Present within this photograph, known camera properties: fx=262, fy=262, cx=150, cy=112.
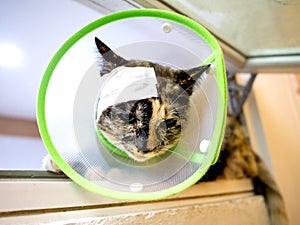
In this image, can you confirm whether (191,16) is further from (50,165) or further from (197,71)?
(50,165)

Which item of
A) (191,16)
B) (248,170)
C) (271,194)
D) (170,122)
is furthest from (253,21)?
(271,194)

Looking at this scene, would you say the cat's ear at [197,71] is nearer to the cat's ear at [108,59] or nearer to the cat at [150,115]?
the cat at [150,115]

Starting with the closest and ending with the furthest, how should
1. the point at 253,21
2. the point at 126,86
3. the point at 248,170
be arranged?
the point at 126,86
the point at 253,21
the point at 248,170

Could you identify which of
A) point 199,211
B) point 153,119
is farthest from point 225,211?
point 153,119

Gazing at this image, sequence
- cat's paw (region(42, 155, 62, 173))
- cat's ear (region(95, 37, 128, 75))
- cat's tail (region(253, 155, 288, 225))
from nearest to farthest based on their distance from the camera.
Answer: cat's ear (region(95, 37, 128, 75))
cat's paw (region(42, 155, 62, 173))
cat's tail (region(253, 155, 288, 225))

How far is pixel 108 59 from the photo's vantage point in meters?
0.59

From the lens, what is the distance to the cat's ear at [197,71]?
575mm

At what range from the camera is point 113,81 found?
0.60 metres

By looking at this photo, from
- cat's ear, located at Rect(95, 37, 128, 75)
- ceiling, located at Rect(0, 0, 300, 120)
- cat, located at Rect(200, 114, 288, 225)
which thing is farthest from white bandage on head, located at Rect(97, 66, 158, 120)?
cat, located at Rect(200, 114, 288, 225)

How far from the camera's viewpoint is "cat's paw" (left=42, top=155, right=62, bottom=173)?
0.67m

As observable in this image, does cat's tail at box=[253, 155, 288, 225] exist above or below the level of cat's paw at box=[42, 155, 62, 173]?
below

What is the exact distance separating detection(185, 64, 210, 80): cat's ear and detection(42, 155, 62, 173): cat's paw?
407 mm

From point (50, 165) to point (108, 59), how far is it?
1.05 ft

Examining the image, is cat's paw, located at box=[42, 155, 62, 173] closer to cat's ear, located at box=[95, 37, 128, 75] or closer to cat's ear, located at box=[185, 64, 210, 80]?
cat's ear, located at box=[95, 37, 128, 75]
